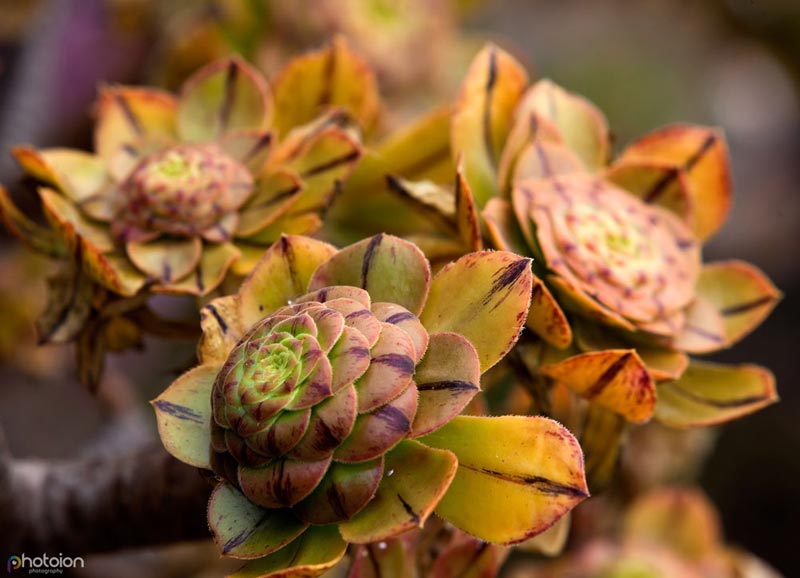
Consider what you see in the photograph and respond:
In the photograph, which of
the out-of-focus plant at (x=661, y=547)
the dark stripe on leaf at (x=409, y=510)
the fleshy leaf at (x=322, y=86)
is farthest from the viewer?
the out-of-focus plant at (x=661, y=547)

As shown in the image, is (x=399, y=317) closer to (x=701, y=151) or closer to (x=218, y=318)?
(x=218, y=318)

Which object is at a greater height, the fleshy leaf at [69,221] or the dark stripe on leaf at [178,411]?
the fleshy leaf at [69,221]

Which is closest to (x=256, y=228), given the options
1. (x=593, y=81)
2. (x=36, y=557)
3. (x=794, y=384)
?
(x=36, y=557)

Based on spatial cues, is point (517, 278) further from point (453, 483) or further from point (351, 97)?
point (351, 97)

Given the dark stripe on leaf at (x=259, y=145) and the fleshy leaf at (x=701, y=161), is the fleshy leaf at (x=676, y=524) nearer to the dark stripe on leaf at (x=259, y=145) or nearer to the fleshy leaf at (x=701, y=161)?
the fleshy leaf at (x=701, y=161)

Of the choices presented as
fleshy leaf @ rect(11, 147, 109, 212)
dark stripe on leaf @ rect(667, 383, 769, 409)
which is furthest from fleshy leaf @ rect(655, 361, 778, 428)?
fleshy leaf @ rect(11, 147, 109, 212)

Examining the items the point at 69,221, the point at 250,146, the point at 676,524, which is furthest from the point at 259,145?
the point at 676,524

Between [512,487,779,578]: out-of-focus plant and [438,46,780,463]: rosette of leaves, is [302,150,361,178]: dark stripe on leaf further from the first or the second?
[512,487,779,578]: out-of-focus plant

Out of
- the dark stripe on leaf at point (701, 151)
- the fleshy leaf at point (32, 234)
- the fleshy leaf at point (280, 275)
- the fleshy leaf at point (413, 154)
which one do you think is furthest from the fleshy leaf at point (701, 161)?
the fleshy leaf at point (32, 234)

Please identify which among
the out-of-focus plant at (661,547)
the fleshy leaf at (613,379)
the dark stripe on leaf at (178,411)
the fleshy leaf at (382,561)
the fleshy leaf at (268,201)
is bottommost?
the out-of-focus plant at (661,547)
